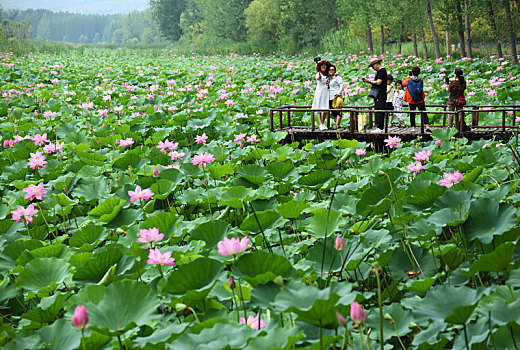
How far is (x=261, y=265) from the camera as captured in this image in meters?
1.48

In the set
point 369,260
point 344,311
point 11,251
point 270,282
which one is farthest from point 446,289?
point 11,251

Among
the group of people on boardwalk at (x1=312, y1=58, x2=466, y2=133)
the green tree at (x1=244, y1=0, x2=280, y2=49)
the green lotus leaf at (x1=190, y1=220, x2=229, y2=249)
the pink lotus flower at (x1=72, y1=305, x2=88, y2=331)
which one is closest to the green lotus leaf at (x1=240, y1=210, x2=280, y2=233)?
the green lotus leaf at (x1=190, y1=220, x2=229, y2=249)

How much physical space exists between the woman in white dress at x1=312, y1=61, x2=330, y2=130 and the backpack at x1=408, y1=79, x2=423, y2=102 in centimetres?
100

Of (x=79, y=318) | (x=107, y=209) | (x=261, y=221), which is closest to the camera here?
(x=79, y=318)

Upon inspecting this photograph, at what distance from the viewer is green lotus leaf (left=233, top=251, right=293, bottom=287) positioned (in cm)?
146

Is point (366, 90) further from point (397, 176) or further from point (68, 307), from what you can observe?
point (68, 307)

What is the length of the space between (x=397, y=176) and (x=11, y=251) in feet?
6.51

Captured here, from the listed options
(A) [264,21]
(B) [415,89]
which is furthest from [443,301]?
(A) [264,21]

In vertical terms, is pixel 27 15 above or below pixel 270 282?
above

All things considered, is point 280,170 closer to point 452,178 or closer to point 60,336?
point 452,178

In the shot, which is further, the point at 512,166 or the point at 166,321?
the point at 512,166

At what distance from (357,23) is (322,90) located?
51.1ft

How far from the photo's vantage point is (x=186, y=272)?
1.51m

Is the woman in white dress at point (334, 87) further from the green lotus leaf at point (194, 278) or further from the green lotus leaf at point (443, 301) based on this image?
the green lotus leaf at point (443, 301)
